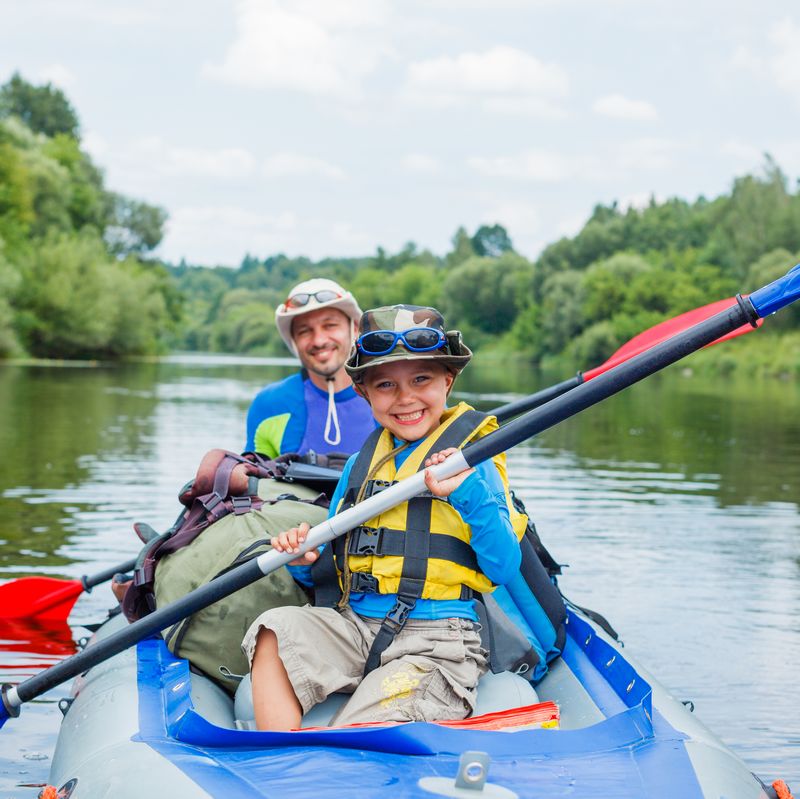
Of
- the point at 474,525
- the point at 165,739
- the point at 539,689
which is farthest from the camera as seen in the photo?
the point at 539,689

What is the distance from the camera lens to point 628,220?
235 feet

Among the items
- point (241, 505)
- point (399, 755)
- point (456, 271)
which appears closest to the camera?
point (399, 755)

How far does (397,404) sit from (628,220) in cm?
7084

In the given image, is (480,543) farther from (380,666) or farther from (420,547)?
(380,666)

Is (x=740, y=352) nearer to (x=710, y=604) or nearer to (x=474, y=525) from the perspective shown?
(x=710, y=604)

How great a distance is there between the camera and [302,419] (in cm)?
463

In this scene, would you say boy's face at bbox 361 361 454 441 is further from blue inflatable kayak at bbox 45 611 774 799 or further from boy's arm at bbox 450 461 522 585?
blue inflatable kayak at bbox 45 611 774 799

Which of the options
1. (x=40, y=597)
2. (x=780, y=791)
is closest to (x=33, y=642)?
(x=40, y=597)

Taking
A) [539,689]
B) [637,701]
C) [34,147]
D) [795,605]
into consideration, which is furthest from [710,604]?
[34,147]

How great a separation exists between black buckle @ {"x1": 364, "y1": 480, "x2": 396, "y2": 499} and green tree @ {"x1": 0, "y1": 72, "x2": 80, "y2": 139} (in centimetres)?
6314

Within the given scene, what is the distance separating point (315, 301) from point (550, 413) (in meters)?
1.70

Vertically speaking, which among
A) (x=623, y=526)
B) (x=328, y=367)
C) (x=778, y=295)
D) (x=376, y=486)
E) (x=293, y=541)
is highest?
(x=778, y=295)

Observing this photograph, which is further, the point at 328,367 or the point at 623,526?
the point at 623,526

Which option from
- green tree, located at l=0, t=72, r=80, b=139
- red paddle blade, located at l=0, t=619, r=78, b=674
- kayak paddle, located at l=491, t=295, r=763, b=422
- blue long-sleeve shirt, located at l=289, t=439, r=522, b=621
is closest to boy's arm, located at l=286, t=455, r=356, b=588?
blue long-sleeve shirt, located at l=289, t=439, r=522, b=621
